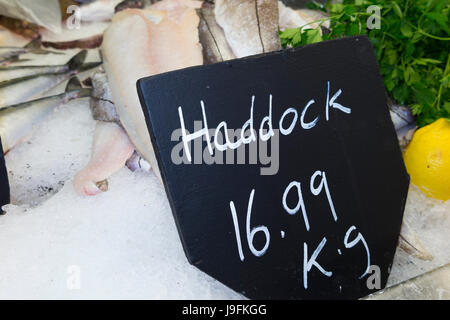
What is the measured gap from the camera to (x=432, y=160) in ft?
2.87

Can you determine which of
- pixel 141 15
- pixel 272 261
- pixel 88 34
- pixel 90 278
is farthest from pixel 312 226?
pixel 88 34

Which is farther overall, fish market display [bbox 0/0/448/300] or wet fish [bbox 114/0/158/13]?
wet fish [bbox 114/0/158/13]

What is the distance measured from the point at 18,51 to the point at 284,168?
69cm

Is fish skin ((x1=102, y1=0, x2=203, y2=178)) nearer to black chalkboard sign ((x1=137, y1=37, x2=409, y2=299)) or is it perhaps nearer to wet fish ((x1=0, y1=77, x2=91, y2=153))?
wet fish ((x1=0, y1=77, x2=91, y2=153))

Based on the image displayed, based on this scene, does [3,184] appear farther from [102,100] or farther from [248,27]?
[248,27]

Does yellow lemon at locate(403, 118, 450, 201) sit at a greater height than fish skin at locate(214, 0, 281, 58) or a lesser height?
lesser

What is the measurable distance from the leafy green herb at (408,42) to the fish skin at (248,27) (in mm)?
37

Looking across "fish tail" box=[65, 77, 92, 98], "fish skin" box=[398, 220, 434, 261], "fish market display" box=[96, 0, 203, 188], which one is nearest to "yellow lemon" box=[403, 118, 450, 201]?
"fish skin" box=[398, 220, 434, 261]

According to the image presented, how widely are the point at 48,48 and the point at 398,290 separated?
93 cm

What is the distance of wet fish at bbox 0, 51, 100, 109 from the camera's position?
2.77ft

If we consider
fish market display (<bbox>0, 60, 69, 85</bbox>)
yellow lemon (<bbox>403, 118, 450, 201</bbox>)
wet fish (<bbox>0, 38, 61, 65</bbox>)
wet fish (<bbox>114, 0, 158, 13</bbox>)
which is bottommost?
yellow lemon (<bbox>403, 118, 450, 201</bbox>)

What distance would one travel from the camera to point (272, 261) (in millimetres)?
640

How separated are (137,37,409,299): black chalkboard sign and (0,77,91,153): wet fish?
15.1 inches

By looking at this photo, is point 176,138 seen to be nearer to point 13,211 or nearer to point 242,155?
point 242,155
